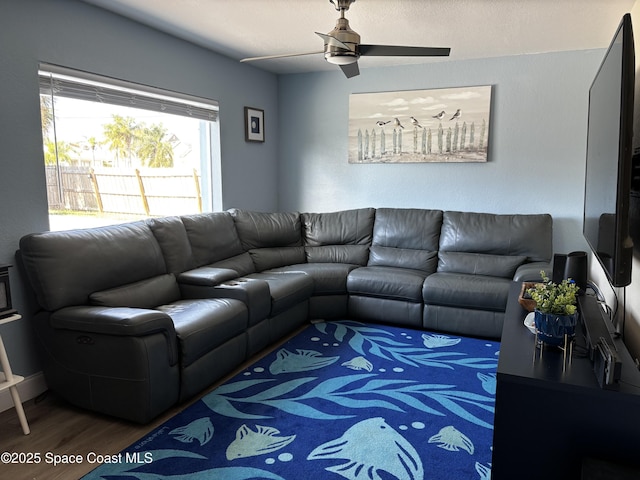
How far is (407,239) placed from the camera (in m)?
4.43

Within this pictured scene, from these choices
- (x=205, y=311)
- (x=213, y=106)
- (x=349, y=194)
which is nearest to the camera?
(x=205, y=311)

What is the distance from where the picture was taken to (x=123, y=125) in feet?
11.8

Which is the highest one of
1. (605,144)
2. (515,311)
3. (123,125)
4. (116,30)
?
(116,30)

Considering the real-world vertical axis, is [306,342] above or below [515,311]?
below

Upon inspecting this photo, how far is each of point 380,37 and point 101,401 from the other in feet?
10.6

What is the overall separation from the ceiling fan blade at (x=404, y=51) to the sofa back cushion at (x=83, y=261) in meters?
1.93

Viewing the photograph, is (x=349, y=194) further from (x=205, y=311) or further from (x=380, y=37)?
(x=205, y=311)

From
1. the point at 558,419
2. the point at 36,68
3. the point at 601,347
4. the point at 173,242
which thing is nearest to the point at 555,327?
the point at 601,347

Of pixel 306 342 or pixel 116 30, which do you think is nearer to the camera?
pixel 116 30

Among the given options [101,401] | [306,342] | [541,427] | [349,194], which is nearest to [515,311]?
[541,427]

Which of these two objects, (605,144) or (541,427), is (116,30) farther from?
(541,427)

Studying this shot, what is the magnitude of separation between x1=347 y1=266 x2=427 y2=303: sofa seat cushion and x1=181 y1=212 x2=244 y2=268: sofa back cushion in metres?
1.10

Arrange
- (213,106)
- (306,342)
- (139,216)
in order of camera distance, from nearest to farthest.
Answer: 1. (306,342)
2. (139,216)
3. (213,106)

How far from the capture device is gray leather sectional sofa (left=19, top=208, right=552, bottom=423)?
241 cm
